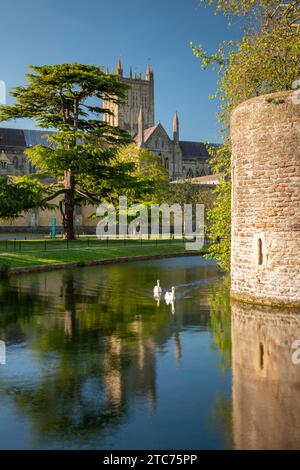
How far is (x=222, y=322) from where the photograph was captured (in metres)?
14.2

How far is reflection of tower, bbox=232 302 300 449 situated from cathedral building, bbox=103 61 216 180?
334 ft

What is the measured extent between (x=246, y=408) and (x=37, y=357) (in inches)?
187

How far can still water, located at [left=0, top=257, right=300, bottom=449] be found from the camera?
679 cm

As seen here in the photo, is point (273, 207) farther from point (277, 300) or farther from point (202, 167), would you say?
point (202, 167)

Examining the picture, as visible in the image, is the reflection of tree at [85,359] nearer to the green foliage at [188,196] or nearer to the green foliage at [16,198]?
the green foliage at [16,198]

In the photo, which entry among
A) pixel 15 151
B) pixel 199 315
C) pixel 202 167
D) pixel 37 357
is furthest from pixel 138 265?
pixel 202 167

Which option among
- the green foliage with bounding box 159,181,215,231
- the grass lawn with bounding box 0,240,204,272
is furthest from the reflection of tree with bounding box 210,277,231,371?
the green foliage with bounding box 159,181,215,231

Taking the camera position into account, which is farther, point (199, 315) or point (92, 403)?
point (199, 315)

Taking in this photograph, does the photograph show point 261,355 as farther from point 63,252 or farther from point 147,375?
point 63,252

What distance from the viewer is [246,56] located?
20.7m

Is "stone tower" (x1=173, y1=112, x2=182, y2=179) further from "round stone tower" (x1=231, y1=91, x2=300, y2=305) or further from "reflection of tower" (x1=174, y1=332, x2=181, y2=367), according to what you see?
"reflection of tower" (x1=174, y1=332, x2=181, y2=367)

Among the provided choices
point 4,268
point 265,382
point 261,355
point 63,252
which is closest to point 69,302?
point 261,355

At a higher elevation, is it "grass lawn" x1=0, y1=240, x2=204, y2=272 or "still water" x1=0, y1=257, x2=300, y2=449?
"grass lawn" x1=0, y1=240, x2=204, y2=272

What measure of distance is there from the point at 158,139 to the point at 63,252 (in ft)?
312
